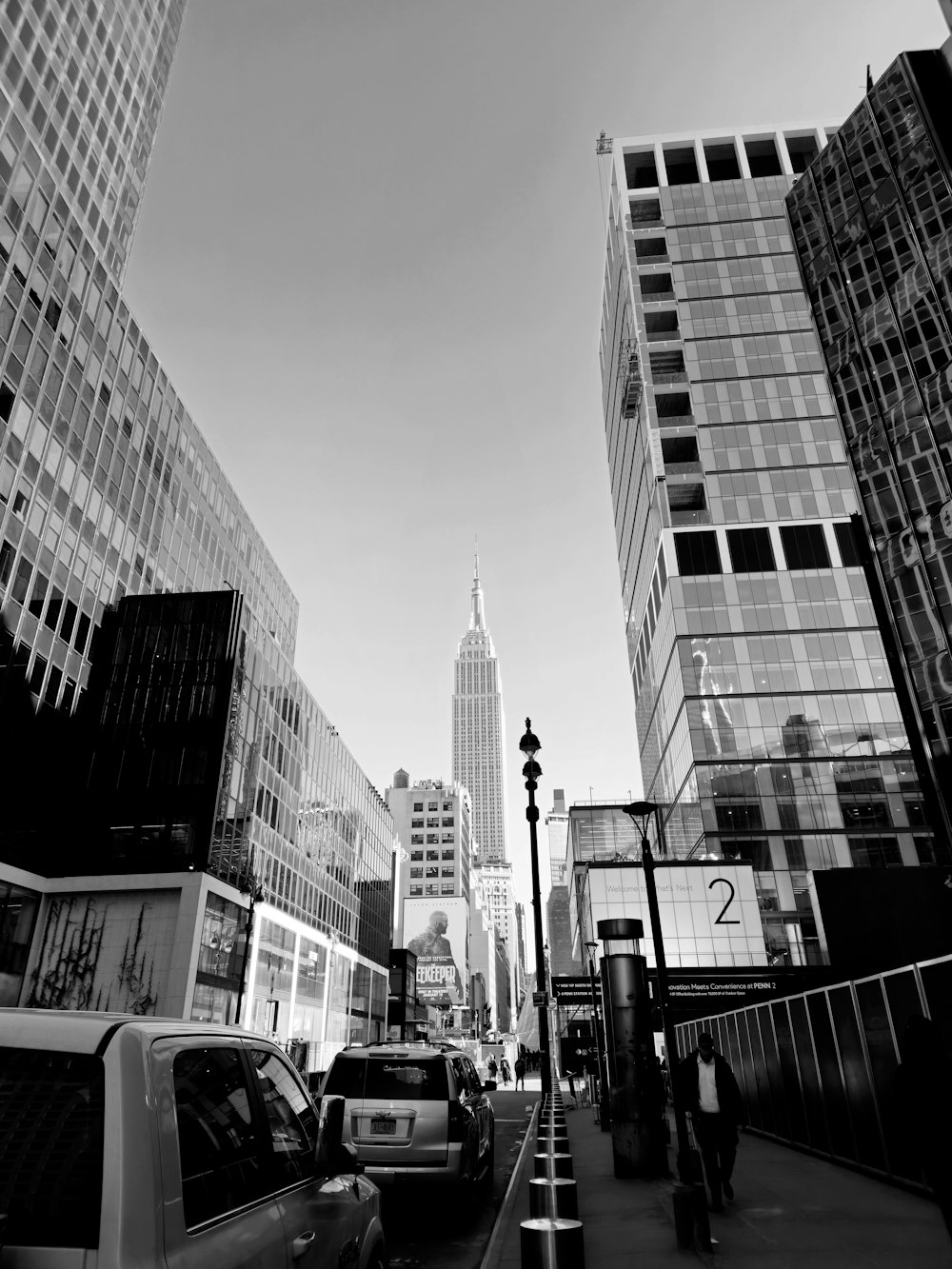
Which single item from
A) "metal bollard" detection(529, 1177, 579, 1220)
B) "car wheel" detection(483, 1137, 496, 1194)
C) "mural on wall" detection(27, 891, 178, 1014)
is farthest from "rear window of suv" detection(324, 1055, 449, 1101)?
"mural on wall" detection(27, 891, 178, 1014)

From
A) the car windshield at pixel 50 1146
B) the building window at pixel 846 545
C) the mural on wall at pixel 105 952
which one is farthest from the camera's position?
the building window at pixel 846 545

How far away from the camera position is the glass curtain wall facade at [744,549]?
234 ft

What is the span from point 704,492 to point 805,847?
3865cm

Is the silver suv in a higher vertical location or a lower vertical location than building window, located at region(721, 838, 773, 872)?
lower

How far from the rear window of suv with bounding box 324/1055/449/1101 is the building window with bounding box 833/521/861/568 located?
272ft

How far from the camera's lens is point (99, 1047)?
2.42 m

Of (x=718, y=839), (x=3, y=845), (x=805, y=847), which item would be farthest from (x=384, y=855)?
(x=3, y=845)

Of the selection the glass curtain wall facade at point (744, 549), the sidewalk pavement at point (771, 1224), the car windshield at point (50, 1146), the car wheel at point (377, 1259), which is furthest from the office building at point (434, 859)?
the car windshield at point (50, 1146)

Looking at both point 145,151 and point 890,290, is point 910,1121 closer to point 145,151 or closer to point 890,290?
point 890,290

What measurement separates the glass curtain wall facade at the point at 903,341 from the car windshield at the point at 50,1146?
40.3 m

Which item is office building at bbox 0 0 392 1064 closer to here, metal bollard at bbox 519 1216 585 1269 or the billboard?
the billboard

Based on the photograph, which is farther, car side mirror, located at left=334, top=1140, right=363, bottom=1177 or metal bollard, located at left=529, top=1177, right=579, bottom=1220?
metal bollard, located at left=529, top=1177, right=579, bottom=1220

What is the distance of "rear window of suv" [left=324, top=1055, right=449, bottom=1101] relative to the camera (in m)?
9.00

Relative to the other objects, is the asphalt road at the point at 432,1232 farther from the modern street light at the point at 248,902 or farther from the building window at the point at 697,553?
the building window at the point at 697,553
